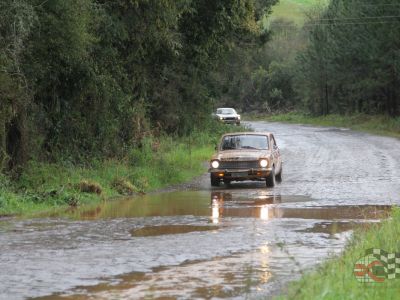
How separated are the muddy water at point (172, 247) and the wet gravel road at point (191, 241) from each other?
0.05ft

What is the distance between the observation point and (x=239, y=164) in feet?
77.6

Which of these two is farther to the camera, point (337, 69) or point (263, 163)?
point (337, 69)

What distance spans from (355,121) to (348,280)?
6413 cm

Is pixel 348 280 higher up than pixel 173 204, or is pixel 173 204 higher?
pixel 348 280

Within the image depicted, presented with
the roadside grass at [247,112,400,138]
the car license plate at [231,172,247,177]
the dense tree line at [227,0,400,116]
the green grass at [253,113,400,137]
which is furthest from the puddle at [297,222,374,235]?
the green grass at [253,113,400,137]

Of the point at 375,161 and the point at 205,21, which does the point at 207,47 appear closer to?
the point at 205,21

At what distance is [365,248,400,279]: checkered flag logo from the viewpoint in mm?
9386

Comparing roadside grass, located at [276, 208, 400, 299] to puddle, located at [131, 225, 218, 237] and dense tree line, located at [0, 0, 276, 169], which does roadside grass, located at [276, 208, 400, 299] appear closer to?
puddle, located at [131, 225, 218, 237]

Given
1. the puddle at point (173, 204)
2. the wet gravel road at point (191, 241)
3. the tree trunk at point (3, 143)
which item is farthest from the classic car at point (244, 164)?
the tree trunk at point (3, 143)

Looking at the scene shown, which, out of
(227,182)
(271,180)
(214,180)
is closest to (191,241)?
(271,180)

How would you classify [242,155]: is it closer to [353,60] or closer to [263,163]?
[263,163]

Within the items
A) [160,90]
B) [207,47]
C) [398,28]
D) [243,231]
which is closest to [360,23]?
[398,28]

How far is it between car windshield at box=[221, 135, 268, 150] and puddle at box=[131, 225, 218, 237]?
9.83 metres

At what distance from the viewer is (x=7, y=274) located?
34.9ft
